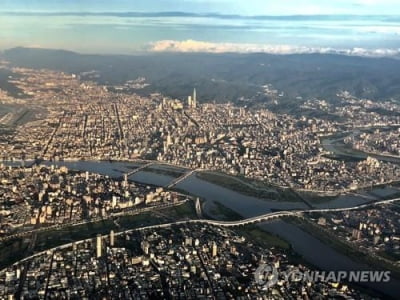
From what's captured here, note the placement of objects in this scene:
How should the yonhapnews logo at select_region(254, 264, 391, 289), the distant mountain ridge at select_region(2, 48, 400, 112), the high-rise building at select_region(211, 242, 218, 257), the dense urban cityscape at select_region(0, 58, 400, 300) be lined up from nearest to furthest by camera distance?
the dense urban cityscape at select_region(0, 58, 400, 300) → the yonhapnews logo at select_region(254, 264, 391, 289) → the high-rise building at select_region(211, 242, 218, 257) → the distant mountain ridge at select_region(2, 48, 400, 112)

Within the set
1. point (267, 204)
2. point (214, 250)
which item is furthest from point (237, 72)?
point (214, 250)

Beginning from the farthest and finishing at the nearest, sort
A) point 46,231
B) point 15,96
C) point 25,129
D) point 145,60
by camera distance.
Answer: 1. point 145,60
2. point 15,96
3. point 25,129
4. point 46,231

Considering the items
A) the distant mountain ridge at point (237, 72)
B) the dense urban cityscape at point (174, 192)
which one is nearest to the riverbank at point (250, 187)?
the dense urban cityscape at point (174, 192)

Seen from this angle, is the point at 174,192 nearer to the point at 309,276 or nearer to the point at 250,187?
the point at 250,187

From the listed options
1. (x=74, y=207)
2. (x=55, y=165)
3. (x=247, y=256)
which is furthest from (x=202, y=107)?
(x=247, y=256)

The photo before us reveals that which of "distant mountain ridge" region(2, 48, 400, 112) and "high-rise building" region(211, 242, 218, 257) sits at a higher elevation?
"distant mountain ridge" region(2, 48, 400, 112)

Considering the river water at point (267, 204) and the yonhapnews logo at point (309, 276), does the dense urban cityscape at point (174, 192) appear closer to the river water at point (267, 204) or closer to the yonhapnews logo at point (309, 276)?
the yonhapnews logo at point (309, 276)

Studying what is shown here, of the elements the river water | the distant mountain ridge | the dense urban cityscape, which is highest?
the distant mountain ridge

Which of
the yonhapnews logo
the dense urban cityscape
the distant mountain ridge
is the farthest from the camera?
the distant mountain ridge

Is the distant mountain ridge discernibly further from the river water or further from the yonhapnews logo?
the yonhapnews logo

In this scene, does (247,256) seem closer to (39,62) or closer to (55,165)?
(55,165)

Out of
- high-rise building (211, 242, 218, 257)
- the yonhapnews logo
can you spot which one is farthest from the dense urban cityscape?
the yonhapnews logo
